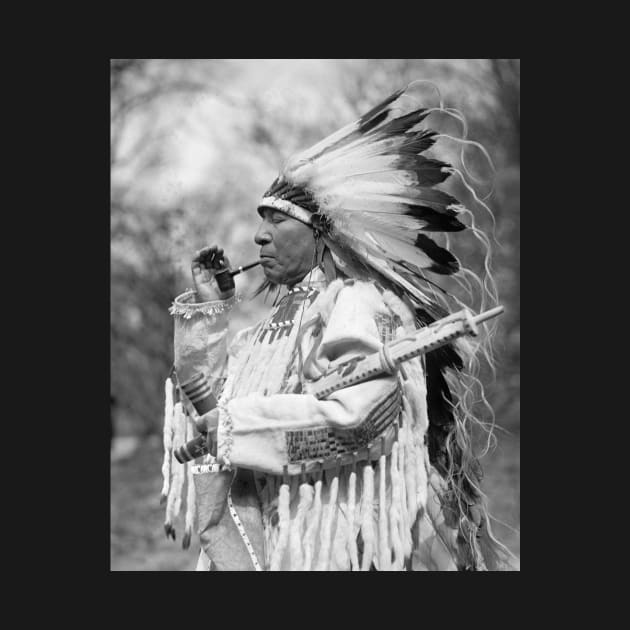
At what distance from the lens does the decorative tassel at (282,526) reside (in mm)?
3861

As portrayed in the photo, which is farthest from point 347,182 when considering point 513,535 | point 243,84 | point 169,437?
point 513,535

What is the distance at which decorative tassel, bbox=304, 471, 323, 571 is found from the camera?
3.86m

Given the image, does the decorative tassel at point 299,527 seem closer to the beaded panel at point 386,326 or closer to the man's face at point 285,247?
the beaded panel at point 386,326

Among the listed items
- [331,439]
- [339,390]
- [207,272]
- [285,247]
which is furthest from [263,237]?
[331,439]

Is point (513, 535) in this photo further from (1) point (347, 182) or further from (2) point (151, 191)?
(2) point (151, 191)

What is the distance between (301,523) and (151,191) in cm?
172

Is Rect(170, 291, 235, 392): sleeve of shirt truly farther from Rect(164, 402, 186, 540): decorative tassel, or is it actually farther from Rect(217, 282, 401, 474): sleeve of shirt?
Rect(217, 282, 401, 474): sleeve of shirt

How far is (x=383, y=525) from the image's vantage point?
3.87 m

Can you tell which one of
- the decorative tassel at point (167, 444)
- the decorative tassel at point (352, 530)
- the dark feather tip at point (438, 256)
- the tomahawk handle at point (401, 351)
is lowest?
the decorative tassel at point (352, 530)

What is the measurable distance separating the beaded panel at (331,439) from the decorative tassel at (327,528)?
15 centimetres

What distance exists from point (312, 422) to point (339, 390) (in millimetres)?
142

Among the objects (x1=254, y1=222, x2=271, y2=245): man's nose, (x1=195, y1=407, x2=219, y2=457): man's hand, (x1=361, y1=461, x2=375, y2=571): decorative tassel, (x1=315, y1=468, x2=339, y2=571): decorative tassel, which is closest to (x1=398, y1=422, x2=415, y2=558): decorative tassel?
(x1=361, y1=461, x2=375, y2=571): decorative tassel

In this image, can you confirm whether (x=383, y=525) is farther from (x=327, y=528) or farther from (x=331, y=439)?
(x=331, y=439)

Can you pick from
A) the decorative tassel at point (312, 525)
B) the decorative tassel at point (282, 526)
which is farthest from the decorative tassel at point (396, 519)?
the decorative tassel at point (282, 526)
